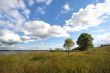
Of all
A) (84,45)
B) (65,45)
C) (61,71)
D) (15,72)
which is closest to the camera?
(15,72)

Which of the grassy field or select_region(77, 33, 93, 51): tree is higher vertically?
select_region(77, 33, 93, 51): tree

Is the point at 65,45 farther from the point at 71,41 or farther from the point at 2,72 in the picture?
the point at 2,72

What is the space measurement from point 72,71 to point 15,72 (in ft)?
8.39

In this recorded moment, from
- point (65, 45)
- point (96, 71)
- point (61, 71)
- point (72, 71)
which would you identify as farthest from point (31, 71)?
point (65, 45)

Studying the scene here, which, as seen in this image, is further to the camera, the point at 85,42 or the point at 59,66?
the point at 85,42

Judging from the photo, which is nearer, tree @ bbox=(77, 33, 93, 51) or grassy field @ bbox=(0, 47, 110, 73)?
grassy field @ bbox=(0, 47, 110, 73)

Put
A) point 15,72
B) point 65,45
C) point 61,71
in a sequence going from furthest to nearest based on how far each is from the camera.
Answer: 1. point 65,45
2. point 61,71
3. point 15,72

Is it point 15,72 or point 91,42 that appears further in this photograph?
point 91,42

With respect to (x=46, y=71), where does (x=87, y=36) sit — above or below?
above

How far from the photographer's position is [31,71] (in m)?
7.29

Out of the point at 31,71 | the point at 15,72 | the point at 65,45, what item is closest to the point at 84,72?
the point at 31,71

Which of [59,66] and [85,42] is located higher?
[85,42]

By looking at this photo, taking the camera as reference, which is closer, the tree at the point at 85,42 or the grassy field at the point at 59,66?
the grassy field at the point at 59,66

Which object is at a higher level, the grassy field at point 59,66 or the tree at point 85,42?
the tree at point 85,42
